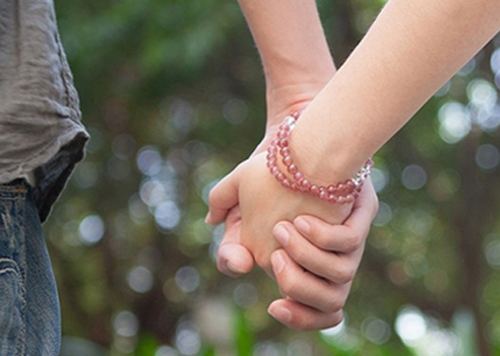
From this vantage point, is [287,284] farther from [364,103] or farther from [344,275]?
[364,103]

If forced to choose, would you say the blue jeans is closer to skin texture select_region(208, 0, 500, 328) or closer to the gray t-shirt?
the gray t-shirt

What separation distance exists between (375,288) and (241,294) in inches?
67.0

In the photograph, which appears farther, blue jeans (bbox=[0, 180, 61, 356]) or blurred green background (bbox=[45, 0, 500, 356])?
blurred green background (bbox=[45, 0, 500, 356])

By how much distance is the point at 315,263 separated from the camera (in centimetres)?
109

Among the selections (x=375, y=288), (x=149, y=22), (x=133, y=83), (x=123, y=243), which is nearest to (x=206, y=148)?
(x=123, y=243)

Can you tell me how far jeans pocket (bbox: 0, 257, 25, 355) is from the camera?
30.9 inches

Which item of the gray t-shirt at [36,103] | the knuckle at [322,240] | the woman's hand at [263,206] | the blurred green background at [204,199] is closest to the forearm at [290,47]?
the woman's hand at [263,206]

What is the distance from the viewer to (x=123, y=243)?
307 inches

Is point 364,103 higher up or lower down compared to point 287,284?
higher up

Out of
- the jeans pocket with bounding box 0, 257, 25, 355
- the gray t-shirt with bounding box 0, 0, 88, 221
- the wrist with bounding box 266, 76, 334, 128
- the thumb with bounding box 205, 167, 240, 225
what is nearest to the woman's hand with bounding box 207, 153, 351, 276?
the thumb with bounding box 205, 167, 240, 225

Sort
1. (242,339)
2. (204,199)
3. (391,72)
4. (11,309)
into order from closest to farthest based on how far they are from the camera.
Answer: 1. (11,309)
2. (391,72)
3. (242,339)
4. (204,199)

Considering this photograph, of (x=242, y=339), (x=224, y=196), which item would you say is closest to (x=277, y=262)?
(x=224, y=196)

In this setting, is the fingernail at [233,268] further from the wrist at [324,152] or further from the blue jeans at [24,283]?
the blue jeans at [24,283]

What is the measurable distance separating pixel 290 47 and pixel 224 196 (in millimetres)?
249
